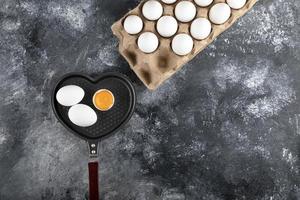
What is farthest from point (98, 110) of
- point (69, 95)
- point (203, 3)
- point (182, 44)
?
point (203, 3)

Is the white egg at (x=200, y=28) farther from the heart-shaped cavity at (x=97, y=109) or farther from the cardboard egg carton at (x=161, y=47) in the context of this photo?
the heart-shaped cavity at (x=97, y=109)

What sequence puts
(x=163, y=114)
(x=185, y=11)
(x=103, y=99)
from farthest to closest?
(x=163, y=114) < (x=103, y=99) < (x=185, y=11)

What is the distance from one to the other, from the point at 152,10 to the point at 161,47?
12 cm

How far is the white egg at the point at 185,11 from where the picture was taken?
58.4 inches

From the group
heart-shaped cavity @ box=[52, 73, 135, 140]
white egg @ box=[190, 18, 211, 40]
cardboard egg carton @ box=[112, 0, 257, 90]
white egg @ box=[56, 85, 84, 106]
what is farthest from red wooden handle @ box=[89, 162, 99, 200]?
white egg @ box=[190, 18, 211, 40]

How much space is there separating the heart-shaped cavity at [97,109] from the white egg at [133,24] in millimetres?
181

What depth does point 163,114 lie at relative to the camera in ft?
5.57

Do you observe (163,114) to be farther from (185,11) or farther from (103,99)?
(185,11)

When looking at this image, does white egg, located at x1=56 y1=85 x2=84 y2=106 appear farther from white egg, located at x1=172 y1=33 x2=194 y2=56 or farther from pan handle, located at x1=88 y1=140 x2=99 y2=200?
white egg, located at x1=172 y1=33 x2=194 y2=56

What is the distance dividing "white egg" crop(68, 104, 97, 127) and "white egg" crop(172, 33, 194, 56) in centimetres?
35

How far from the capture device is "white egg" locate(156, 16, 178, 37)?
148cm

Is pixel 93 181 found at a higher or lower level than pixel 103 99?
lower

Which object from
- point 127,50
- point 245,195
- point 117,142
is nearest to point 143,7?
point 127,50

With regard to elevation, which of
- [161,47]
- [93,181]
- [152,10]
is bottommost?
[93,181]
